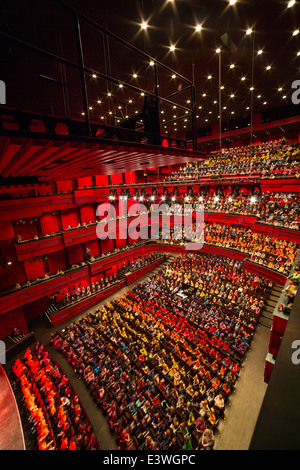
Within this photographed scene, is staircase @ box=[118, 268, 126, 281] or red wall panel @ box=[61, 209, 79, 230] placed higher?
red wall panel @ box=[61, 209, 79, 230]

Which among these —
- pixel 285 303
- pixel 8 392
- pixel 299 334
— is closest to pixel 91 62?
pixel 299 334

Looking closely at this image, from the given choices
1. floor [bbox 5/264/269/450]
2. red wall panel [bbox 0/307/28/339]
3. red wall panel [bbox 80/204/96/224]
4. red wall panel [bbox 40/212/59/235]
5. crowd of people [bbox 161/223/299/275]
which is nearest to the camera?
floor [bbox 5/264/269/450]

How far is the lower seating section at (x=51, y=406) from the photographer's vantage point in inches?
230

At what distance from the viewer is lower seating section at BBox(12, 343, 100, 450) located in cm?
585

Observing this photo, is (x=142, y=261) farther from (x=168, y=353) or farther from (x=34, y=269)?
(x=168, y=353)

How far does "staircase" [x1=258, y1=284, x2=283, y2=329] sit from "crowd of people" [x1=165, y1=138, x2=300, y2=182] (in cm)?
694

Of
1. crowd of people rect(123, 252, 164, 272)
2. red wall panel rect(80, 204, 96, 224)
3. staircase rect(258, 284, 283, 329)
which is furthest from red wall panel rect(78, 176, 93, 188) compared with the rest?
staircase rect(258, 284, 283, 329)

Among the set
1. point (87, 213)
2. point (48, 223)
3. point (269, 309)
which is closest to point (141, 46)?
point (48, 223)

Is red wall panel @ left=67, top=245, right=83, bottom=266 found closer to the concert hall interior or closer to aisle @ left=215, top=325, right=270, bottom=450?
the concert hall interior

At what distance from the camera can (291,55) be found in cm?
622

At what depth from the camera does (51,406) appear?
684cm

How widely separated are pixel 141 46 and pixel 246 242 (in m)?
13.9

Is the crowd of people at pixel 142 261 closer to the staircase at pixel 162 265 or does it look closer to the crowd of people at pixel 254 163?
the staircase at pixel 162 265

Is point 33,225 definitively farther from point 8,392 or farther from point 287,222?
point 287,222
